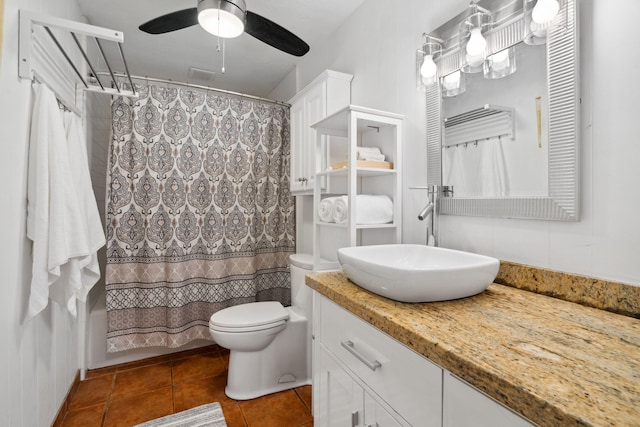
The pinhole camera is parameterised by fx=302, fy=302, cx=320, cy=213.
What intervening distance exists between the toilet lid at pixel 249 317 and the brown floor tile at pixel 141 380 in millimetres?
590

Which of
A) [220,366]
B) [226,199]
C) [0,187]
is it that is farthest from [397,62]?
[220,366]

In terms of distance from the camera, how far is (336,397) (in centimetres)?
102

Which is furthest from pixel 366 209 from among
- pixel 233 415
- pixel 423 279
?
pixel 233 415

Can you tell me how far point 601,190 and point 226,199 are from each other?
2.18 metres

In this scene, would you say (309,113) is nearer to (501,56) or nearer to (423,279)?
(501,56)

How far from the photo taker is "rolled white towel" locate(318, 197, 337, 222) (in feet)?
5.27

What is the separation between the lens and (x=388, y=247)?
51.1 inches

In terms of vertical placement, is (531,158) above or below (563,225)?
above

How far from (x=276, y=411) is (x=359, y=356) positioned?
3.87 feet

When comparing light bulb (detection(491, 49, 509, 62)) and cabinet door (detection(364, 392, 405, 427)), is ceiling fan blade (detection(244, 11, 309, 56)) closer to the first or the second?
light bulb (detection(491, 49, 509, 62))

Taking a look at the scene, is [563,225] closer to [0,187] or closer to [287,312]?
[287,312]

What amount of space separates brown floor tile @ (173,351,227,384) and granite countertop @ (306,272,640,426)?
1.64 m

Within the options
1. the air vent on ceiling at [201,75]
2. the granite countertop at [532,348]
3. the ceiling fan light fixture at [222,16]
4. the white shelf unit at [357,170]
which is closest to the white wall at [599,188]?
the granite countertop at [532,348]

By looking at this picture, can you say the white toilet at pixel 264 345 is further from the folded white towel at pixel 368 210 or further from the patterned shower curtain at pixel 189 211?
the folded white towel at pixel 368 210
